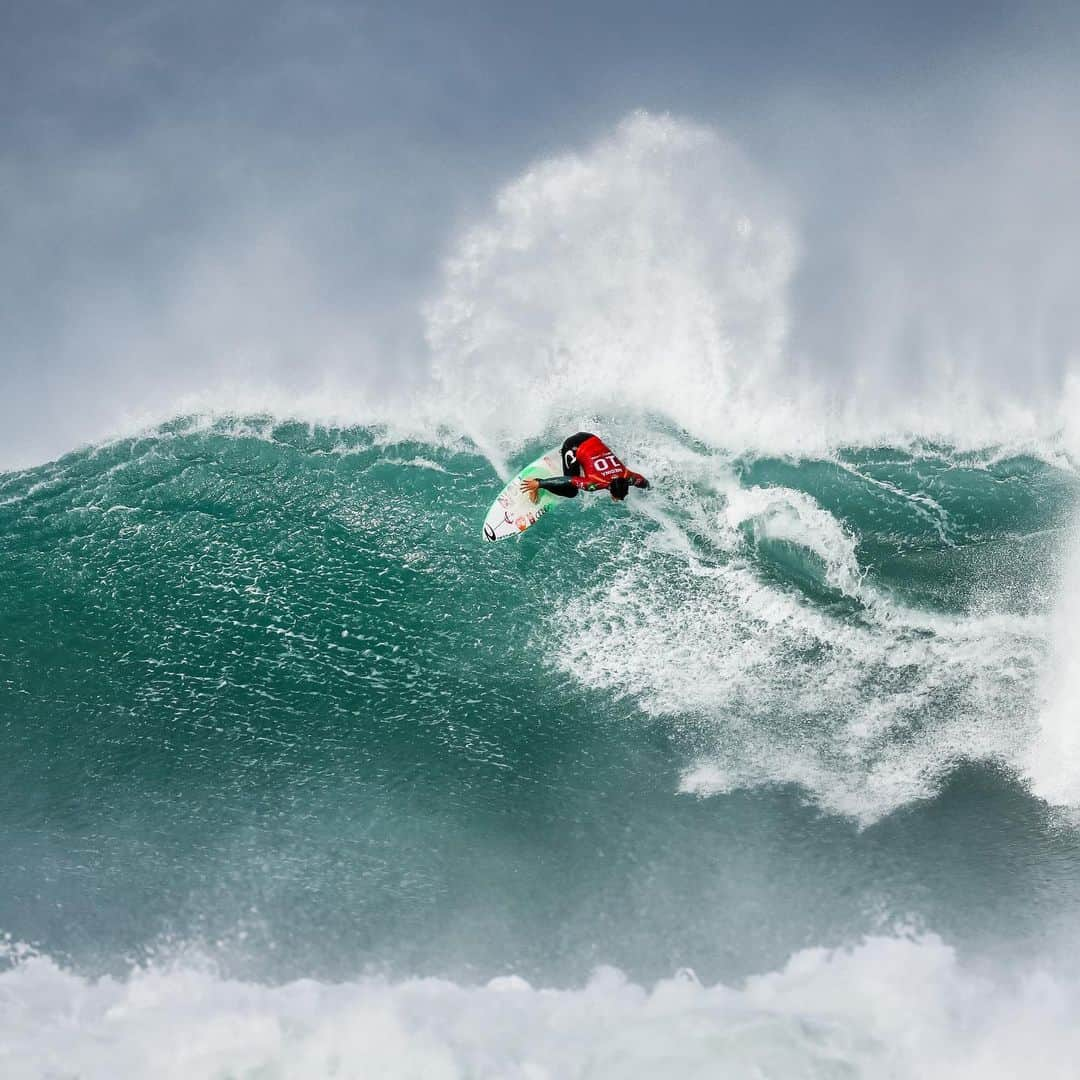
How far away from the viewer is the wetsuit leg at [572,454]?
1368 inches

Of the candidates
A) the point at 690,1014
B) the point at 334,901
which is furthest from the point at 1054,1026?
the point at 334,901

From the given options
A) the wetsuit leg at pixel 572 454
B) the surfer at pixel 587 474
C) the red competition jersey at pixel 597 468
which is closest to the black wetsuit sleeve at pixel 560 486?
the surfer at pixel 587 474

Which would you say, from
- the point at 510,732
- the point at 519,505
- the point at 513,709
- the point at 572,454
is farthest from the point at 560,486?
the point at 510,732

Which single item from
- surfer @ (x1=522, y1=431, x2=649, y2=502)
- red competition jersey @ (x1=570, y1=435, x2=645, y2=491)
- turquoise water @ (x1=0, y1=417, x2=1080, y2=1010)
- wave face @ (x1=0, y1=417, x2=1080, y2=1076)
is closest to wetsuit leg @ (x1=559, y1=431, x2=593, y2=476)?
surfer @ (x1=522, y1=431, x2=649, y2=502)

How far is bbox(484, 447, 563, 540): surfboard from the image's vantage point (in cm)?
3434

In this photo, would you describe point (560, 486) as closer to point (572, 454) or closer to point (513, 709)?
point (572, 454)

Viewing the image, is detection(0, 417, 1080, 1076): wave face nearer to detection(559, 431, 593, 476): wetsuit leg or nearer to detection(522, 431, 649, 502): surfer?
detection(522, 431, 649, 502): surfer

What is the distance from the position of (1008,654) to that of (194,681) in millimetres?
26375

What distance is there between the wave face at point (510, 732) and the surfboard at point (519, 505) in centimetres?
66

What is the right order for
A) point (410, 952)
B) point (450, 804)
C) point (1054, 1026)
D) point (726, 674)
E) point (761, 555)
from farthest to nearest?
point (761, 555) < point (726, 674) < point (450, 804) < point (410, 952) < point (1054, 1026)

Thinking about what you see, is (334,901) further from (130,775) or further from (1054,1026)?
(1054,1026)

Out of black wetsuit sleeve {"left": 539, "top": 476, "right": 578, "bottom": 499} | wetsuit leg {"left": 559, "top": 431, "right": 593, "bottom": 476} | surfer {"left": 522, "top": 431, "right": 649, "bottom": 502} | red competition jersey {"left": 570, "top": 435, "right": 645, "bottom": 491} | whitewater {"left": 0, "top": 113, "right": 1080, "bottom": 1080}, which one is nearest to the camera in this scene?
whitewater {"left": 0, "top": 113, "right": 1080, "bottom": 1080}

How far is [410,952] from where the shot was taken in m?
24.8

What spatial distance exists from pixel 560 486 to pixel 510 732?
9.70m
